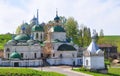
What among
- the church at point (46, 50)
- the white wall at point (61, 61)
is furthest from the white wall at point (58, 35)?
the white wall at point (61, 61)

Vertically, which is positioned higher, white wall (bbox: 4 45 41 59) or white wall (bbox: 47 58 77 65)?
white wall (bbox: 4 45 41 59)

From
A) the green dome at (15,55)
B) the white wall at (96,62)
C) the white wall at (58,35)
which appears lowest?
the white wall at (96,62)

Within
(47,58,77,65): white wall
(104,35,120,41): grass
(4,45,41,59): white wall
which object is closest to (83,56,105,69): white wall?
(47,58,77,65): white wall

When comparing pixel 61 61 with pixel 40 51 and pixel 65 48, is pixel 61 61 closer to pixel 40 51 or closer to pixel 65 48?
pixel 65 48

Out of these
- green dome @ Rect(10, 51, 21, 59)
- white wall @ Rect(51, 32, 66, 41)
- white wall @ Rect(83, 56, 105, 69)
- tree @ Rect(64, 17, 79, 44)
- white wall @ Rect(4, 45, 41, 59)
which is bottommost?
white wall @ Rect(83, 56, 105, 69)

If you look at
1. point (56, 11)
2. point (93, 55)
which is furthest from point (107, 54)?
point (93, 55)

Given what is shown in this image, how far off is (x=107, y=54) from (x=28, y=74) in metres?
49.5

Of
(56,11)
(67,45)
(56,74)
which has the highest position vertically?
(56,11)

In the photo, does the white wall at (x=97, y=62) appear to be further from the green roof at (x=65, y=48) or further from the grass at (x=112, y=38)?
the grass at (x=112, y=38)

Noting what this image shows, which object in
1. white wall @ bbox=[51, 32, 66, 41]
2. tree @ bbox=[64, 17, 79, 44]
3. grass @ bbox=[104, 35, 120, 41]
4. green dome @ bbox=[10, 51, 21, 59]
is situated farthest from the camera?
grass @ bbox=[104, 35, 120, 41]

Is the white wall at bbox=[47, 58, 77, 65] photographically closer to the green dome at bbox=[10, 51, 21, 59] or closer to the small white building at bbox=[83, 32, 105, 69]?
the green dome at bbox=[10, 51, 21, 59]

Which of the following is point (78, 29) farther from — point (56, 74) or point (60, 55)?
point (56, 74)

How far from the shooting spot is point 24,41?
238 ft

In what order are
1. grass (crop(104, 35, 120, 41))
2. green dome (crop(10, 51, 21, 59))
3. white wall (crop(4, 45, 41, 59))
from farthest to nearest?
1. grass (crop(104, 35, 120, 41))
2. white wall (crop(4, 45, 41, 59))
3. green dome (crop(10, 51, 21, 59))
